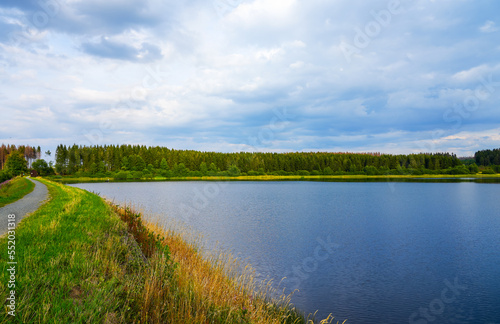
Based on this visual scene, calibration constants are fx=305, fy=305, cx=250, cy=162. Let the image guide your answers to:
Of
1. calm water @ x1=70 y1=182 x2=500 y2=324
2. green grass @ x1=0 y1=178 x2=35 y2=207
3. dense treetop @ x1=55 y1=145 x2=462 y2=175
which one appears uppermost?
dense treetop @ x1=55 y1=145 x2=462 y2=175

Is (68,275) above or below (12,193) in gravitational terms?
above

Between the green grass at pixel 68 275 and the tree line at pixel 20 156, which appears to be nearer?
the green grass at pixel 68 275

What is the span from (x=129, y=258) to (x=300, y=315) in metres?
6.11

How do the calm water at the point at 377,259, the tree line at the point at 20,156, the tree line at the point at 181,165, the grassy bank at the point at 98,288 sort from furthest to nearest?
the tree line at the point at 181,165 → the tree line at the point at 20,156 → the calm water at the point at 377,259 → the grassy bank at the point at 98,288

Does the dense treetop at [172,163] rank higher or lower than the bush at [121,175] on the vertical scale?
higher

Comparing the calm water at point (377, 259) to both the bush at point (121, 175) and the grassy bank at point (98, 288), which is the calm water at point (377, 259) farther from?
the bush at point (121, 175)

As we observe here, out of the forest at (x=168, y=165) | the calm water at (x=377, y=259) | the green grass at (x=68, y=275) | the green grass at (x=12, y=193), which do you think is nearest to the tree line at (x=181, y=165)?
the forest at (x=168, y=165)

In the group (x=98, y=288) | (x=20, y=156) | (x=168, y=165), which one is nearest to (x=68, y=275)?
(x=98, y=288)

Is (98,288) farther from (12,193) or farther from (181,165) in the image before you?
(181,165)

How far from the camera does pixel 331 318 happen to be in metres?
10.7

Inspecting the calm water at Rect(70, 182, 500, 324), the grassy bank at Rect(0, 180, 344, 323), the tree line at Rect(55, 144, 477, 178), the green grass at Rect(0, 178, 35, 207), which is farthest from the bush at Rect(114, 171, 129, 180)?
the grassy bank at Rect(0, 180, 344, 323)

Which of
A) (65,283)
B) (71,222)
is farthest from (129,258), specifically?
(71,222)

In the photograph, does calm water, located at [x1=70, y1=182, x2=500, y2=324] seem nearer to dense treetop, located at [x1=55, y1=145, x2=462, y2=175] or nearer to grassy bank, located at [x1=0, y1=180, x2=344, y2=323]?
grassy bank, located at [x1=0, y1=180, x2=344, y2=323]

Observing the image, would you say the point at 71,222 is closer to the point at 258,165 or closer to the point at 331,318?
A: the point at 331,318
